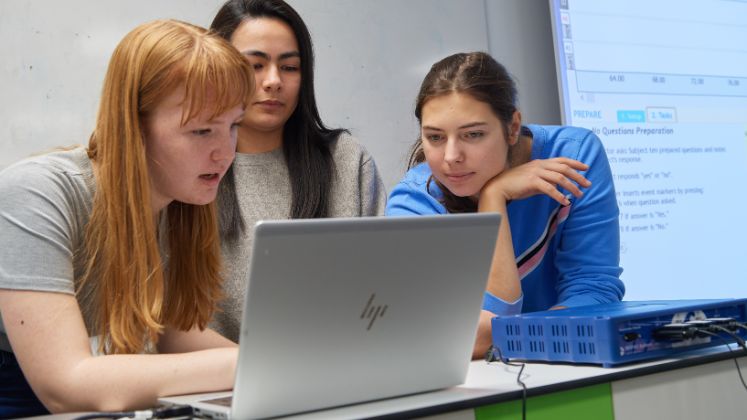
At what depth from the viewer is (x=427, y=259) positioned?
0.92 m

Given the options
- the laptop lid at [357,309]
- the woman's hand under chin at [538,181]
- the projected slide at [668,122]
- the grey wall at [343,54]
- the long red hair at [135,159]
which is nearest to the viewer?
the laptop lid at [357,309]

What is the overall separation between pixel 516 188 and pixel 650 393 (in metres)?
0.59

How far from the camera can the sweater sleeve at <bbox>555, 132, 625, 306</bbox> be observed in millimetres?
1599

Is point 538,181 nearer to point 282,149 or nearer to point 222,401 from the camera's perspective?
point 282,149

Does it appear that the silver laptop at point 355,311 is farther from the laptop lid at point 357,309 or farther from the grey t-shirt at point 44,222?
the grey t-shirt at point 44,222

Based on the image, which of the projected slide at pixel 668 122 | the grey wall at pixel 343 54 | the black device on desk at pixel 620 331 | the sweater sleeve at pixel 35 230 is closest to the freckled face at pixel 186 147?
the sweater sleeve at pixel 35 230

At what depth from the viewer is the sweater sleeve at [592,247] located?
1.60 meters

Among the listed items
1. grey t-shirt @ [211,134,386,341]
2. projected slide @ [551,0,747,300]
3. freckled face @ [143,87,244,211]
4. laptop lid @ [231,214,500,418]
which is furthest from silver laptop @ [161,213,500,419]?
projected slide @ [551,0,747,300]

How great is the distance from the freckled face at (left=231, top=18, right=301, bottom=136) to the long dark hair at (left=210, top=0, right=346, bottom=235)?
18 millimetres

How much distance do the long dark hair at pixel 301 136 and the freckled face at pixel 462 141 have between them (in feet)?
1.00

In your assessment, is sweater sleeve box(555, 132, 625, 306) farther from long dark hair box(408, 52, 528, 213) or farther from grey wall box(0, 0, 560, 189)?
grey wall box(0, 0, 560, 189)

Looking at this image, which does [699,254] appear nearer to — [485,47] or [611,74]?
[611,74]

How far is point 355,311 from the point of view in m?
0.89

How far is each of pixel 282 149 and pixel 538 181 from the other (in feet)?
2.07
